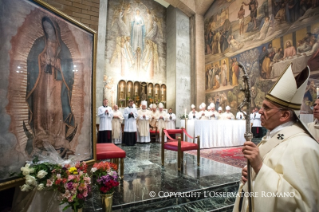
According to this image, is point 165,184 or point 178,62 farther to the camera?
point 178,62

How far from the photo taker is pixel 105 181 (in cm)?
194

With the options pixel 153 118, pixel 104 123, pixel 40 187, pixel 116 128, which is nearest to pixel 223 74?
pixel 153 118

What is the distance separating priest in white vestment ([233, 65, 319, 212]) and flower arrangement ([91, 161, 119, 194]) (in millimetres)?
1326

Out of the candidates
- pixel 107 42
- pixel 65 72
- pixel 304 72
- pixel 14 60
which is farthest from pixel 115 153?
pixel 107 42

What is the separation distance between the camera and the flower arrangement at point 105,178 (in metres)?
1.95

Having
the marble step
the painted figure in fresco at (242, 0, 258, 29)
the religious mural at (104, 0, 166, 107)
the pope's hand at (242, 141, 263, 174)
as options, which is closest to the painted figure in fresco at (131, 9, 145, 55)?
the religious mural at (104, 0, 166, 107)

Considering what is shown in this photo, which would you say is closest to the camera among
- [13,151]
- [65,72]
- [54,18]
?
[13,151]

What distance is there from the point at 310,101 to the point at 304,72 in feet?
27.6

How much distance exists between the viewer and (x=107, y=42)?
1192 centimetres

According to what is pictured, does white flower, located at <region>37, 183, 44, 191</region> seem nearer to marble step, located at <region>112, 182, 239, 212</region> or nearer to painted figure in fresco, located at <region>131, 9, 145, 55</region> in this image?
marble step, located at <region>112, 182, 239, 212</region>

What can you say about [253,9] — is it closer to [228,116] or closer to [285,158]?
[228,116]

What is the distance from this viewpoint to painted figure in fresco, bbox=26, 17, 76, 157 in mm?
1843

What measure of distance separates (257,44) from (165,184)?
998 centimetres

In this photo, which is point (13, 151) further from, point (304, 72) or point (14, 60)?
point (304, 72)
